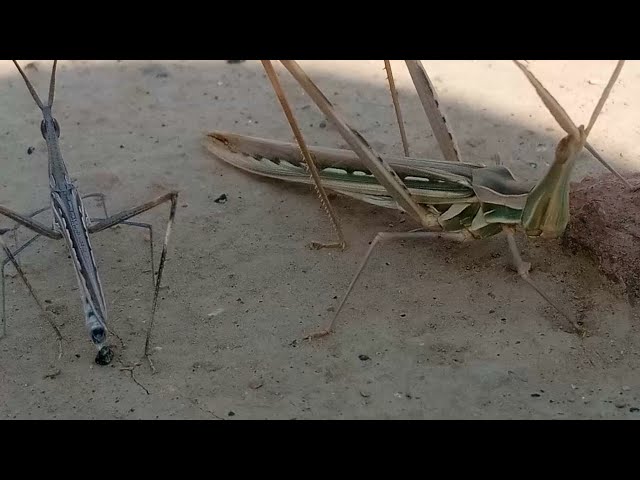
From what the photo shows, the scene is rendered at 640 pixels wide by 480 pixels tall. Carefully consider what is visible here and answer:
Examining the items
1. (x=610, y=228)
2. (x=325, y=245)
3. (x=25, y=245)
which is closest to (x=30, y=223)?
(x=25, y=245)

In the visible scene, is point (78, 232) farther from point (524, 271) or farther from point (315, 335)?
point (524, 271)

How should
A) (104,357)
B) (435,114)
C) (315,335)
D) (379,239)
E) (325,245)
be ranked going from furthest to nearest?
(435,114), (325,245), (379,239), (315,335), (104,357)

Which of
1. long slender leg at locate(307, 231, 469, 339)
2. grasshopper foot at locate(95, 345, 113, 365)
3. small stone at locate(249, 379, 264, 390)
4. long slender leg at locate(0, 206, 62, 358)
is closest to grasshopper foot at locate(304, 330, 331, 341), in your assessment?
long slender leg at locate(307, 231, 469, 339)

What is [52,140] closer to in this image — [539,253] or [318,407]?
[318,407]

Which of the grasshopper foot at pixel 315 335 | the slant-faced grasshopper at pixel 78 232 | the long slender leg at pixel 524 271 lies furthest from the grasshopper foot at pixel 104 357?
the long slender leg at pixel 524 271

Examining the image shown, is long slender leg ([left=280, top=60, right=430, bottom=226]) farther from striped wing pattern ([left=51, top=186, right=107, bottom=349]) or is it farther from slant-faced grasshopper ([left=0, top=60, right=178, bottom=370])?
striped wing pattern ([left=51, top=186, right=107, bottom=349])
